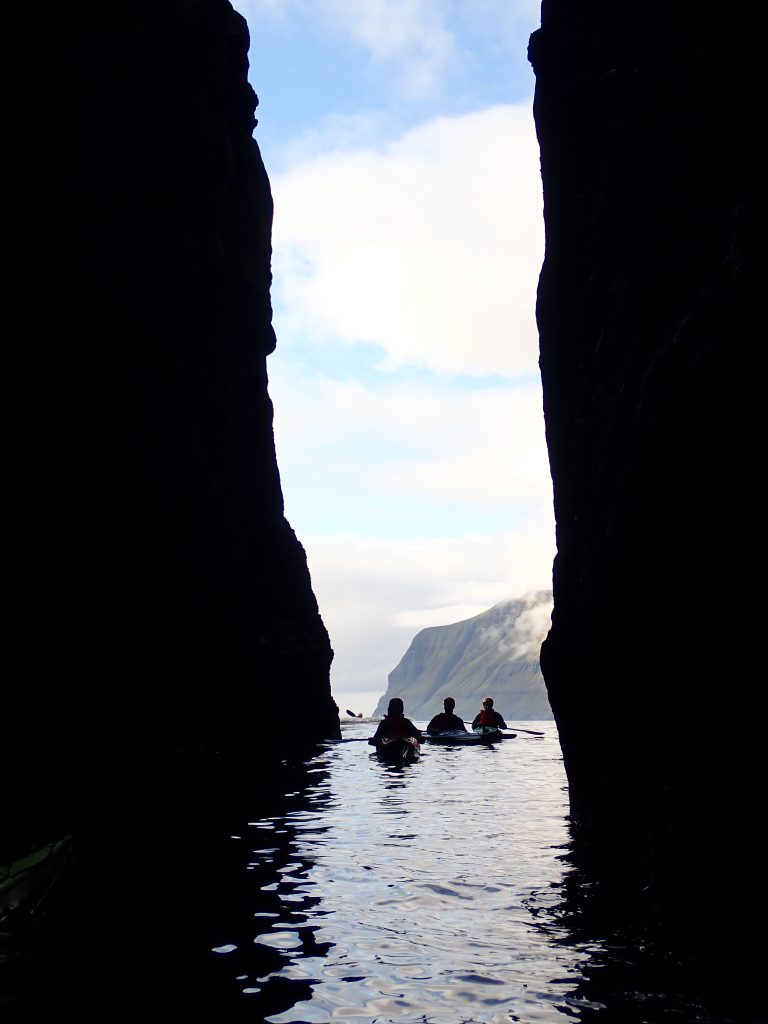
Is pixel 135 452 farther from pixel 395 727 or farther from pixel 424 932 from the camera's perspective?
pixel 424 932

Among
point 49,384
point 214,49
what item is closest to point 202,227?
point 214,49

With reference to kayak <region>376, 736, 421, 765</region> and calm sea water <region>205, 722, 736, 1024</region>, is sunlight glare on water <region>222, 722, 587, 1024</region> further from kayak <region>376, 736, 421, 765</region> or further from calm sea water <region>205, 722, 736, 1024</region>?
kayak <region>376, 736, 421, 765</region>

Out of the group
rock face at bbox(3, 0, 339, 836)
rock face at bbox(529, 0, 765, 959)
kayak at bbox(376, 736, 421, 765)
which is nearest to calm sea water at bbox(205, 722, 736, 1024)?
rock face at bbox(529, 0, 765, 959)

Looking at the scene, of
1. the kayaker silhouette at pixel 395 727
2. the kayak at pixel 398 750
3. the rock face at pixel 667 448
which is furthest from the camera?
the kayaker silhouette at pixel 395 727

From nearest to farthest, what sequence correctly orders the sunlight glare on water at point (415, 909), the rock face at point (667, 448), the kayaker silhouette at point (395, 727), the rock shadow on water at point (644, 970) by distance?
the rock shadow on water at point (644, 970), the sunlight glare on water at point (415, 909), the rock face at point (667, 448), the kayaker silhouette at point (395, 727)

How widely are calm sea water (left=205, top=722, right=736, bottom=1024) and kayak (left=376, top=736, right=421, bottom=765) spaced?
970 centimetres

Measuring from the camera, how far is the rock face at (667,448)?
19.2 feet

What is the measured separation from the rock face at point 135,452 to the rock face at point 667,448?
852 centimetres

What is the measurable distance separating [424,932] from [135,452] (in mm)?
14719

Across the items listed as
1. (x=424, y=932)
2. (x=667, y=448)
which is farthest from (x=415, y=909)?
(x=667, y=448)

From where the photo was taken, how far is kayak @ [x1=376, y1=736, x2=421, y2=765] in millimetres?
24656

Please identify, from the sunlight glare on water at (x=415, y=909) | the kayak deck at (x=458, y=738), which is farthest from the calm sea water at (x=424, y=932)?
the kayak deck at (x=458, y=738)

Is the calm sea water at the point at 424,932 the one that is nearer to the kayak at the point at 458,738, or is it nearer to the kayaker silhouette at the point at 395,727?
the kayaker silhouette at the point at 395,727

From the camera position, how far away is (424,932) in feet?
24.0
